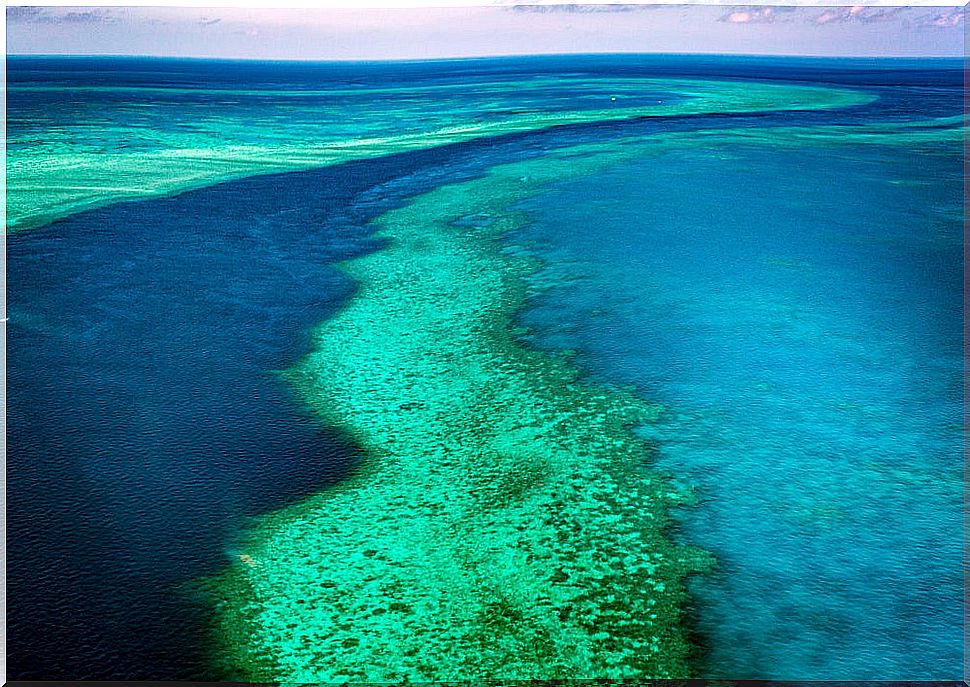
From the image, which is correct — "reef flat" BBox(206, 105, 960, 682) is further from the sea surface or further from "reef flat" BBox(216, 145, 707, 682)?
the sea surface

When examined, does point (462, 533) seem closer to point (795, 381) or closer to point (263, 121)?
point (795, 381)

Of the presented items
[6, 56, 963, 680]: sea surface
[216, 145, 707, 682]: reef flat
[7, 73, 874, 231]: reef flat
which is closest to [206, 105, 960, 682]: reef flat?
[216, 145, 707, 682]: reef flat

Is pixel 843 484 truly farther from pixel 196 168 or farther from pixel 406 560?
pixel 196 168

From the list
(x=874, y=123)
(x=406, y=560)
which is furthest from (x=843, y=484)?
(x=874, y=123)

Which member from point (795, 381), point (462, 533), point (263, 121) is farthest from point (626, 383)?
point (263, 121)

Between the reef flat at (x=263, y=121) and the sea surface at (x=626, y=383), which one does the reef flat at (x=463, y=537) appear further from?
the reef flat at (x=263, y=121)

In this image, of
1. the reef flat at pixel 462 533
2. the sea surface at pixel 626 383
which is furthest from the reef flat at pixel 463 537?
the sea surface at pixel 626 383
